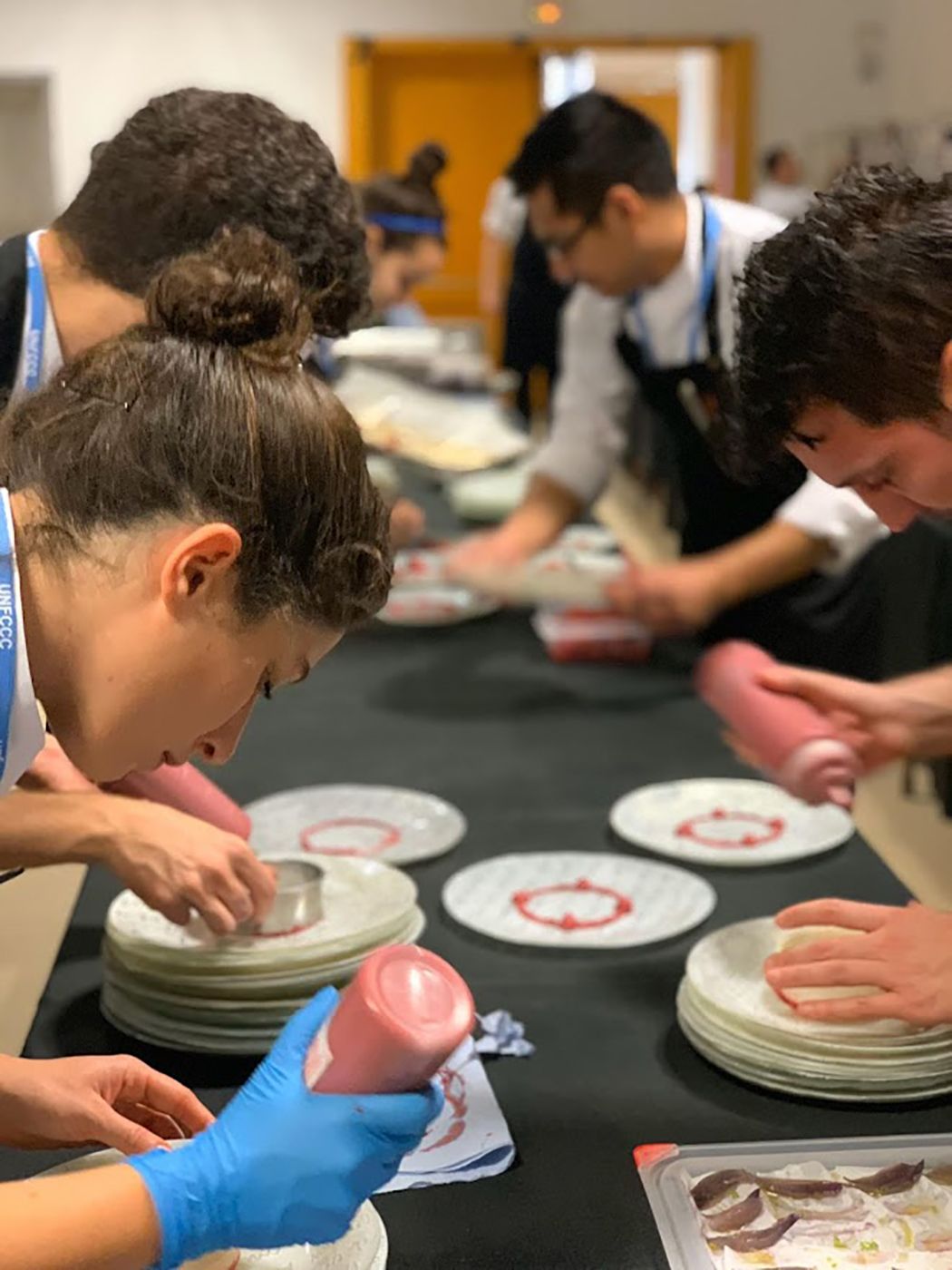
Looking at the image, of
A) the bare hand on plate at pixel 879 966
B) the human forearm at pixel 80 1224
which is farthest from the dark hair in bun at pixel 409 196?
the human forearm at pixel 80 1224

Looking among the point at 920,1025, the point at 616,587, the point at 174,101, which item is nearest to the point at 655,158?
the point at 616,587

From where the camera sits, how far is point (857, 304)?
1.08 meters

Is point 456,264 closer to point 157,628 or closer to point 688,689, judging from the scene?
point 688,689

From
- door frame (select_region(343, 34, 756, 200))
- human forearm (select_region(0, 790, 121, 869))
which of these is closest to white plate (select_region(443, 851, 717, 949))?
human forearm (select_region(0, 790, 121, 869))

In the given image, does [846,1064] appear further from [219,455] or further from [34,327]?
[34,327]

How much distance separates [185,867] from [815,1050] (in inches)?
21.2

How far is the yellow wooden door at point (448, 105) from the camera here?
341 inches

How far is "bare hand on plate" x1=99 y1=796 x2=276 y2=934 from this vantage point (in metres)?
1.30

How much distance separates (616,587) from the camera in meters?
2.22

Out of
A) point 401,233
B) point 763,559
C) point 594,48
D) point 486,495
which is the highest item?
point 594,48

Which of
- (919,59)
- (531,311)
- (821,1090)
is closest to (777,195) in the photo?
(919,59)

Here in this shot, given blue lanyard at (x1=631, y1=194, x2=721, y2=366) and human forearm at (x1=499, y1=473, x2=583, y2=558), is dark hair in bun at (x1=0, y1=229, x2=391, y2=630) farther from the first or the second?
human forearm at (x1=499, y1=473, x2=583, y2=558)

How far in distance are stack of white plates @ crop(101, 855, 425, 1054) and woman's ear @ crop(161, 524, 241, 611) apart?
47cm

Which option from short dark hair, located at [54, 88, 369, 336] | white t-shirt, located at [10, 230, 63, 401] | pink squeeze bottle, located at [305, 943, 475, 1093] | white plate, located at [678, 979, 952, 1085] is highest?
short dark hair, located at [54, 88, 369, 336]
